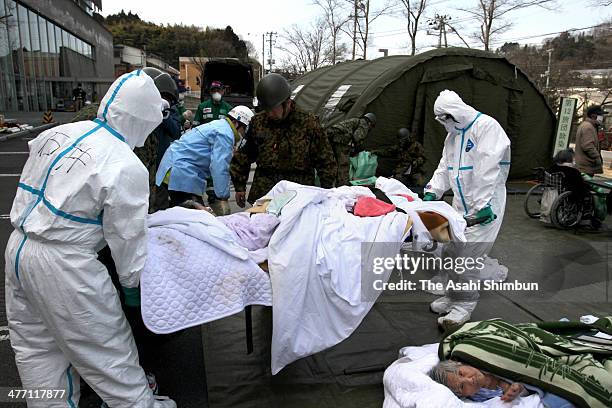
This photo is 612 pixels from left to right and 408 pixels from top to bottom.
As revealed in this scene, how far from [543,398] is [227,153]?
125 inches

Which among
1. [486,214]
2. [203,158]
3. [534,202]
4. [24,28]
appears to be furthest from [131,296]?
[24,28]

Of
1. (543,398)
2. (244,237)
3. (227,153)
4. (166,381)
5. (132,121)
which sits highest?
(132,121)

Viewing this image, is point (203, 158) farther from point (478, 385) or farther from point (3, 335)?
point (478, 385)

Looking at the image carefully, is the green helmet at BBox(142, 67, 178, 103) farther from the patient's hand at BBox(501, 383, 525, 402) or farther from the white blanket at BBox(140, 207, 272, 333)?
the patient's hand at BBox(501, 383, 525, 402)

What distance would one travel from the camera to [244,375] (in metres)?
3.15

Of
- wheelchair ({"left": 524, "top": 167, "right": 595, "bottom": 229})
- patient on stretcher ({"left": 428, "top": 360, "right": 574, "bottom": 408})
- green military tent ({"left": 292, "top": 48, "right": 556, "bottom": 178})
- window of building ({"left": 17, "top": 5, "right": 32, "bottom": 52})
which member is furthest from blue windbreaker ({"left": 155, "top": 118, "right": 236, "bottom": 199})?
window of building ({"left": 17, "top": 5, "right": 32, "bottom": 52})

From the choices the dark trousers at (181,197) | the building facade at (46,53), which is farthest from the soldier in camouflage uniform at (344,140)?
the building facade at (46,53)

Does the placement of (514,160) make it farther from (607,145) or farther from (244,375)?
(244,375)

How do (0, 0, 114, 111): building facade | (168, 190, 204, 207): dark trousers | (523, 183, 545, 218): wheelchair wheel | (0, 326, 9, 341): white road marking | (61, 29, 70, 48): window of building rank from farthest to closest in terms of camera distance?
1. (61, 29, 70, 48): window of building
2. (0, 0, 114, 111): building facade
3. (523, 183, 545, 218): wheelchair wheel
4. (168, 190, 204, 207): dark trousers
5. (0, 326, 9, 341): white road marking

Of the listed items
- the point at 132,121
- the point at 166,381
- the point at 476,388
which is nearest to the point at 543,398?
the point at 476,388

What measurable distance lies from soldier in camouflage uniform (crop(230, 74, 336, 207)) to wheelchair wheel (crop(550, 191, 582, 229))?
3918 mm

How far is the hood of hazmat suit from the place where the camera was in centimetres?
375

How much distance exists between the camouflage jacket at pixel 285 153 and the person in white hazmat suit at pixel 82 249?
1.84 meters

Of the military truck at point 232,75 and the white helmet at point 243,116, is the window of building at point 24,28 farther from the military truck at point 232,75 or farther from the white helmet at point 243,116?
the white helmet at point 243,116
